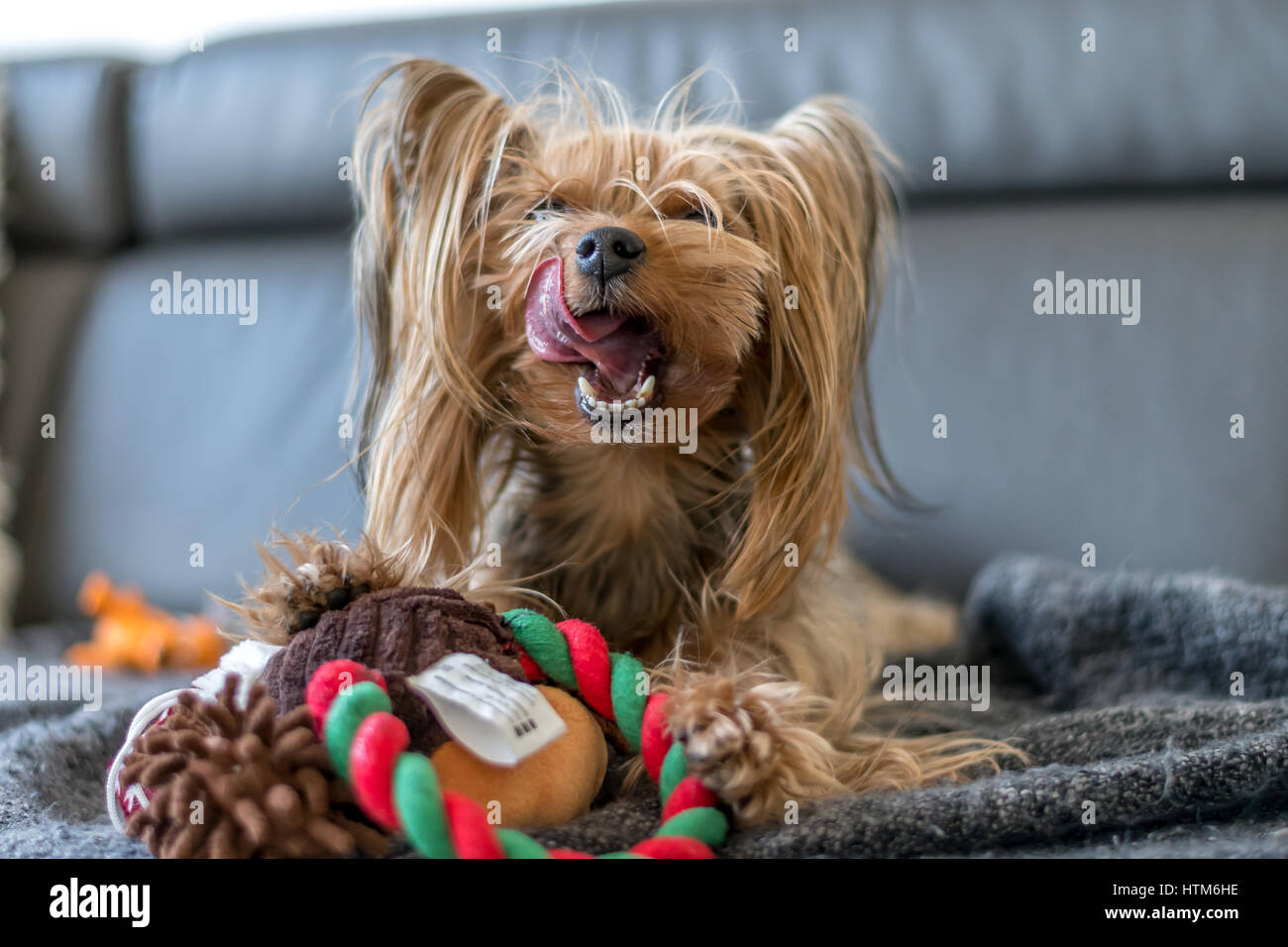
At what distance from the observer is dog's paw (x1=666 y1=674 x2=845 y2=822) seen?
39.3 inches

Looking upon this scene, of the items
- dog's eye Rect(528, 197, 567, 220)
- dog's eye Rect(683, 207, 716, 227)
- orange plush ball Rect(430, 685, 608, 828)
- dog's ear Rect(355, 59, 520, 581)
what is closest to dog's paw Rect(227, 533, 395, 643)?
dog's ear Rect(355, 59, 520, 581)

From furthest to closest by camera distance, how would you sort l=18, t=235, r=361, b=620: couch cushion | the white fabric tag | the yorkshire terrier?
l=18, t=235, r=361, b=620: couch cushion < the yorkshire terrier < the white fabric tag

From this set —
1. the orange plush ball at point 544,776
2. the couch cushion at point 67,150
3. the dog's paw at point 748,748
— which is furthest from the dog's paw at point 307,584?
the couch cushion at point 67,150

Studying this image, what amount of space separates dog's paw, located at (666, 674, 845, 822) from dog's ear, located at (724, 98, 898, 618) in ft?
0.83

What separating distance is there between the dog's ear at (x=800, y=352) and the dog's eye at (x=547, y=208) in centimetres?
25

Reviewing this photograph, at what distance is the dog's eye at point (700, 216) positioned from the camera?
4.36ft

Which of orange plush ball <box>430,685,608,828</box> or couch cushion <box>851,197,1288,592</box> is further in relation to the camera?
couch cushion <box>851,197,1288,592</box>

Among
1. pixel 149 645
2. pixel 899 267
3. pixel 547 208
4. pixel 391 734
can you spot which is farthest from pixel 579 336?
pixel 149 645

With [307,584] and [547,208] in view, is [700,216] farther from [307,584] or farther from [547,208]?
[307,584]

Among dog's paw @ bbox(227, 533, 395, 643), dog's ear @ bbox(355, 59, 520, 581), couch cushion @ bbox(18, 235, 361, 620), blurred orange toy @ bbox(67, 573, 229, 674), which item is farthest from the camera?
couch cushion @ bbox(18, 235, 361, 620)

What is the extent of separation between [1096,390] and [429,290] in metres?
1.43

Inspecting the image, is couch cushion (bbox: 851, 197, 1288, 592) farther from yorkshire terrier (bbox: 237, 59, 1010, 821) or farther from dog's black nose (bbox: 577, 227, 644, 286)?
dog's black nose (bbox: 577, 227, 644, 286)

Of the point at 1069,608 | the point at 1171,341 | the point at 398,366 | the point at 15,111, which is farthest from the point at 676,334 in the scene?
the point at 15,111
